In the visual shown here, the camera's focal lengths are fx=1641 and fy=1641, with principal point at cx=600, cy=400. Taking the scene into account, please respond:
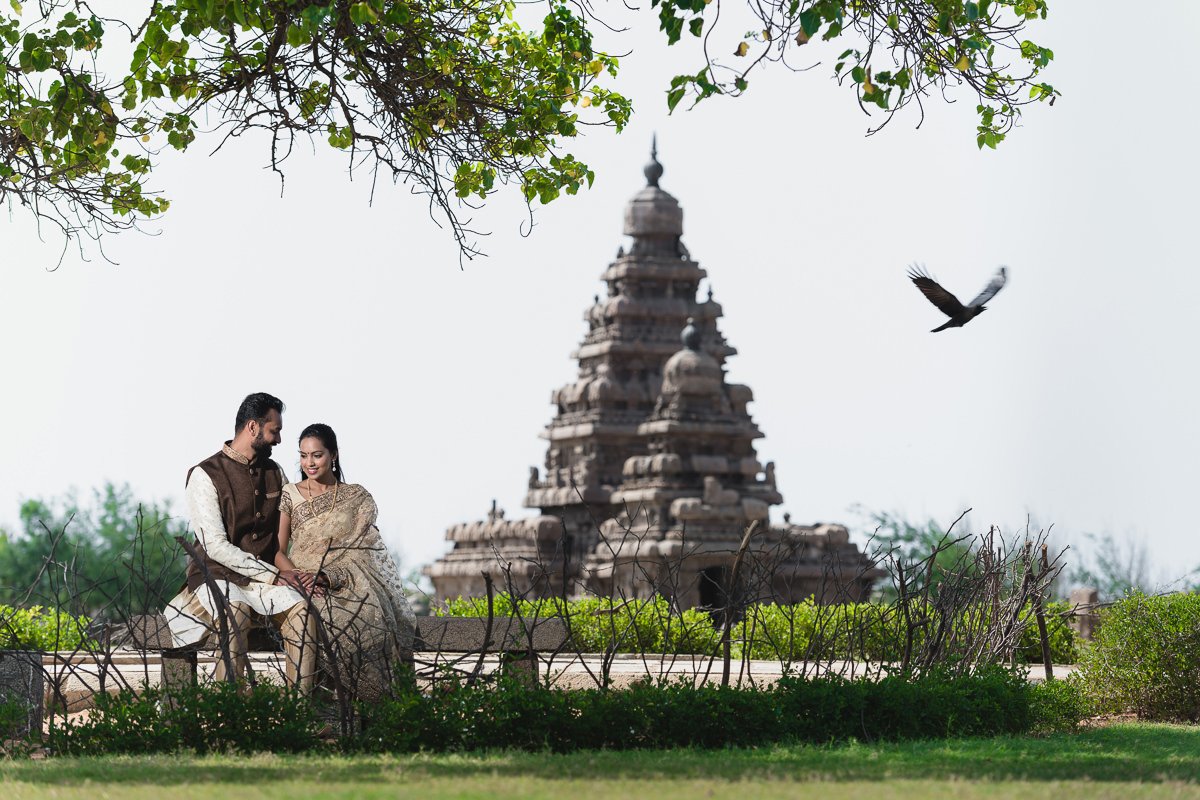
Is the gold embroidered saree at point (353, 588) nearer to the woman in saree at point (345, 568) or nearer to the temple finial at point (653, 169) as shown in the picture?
the woman in saree at point (345, 568)

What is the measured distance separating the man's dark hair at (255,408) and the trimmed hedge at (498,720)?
156cm

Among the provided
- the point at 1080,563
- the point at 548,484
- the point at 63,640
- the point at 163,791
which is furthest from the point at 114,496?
the point at 163,791

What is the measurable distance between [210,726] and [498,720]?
4.71 ft

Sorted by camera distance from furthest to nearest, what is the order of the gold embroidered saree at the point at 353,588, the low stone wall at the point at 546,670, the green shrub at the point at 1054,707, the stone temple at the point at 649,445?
the stone temple at the point at 649,445 → the low stone wall at the point at 546,670 → the green shrub at the point at 1054,707 → the gold embroidered saree at the point at 353,588

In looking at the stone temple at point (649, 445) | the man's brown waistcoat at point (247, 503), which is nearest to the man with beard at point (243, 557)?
the man's brown waistcoat at point (247, 503)

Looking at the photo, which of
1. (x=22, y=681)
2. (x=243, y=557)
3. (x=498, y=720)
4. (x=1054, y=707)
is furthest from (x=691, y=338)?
(x=498, y=720)

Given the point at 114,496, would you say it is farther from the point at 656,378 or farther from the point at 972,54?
the point at 972,54

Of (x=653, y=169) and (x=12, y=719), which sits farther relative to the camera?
(x=653, y=169)

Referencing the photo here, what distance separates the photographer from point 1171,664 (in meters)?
12.5

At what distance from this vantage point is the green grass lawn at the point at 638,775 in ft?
21.9

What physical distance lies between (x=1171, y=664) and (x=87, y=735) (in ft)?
26.5

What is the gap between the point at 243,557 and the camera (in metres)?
8.89

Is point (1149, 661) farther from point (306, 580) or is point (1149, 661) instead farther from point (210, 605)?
point (210, 605)

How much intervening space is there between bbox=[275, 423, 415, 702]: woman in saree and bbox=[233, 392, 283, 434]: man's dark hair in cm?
26
